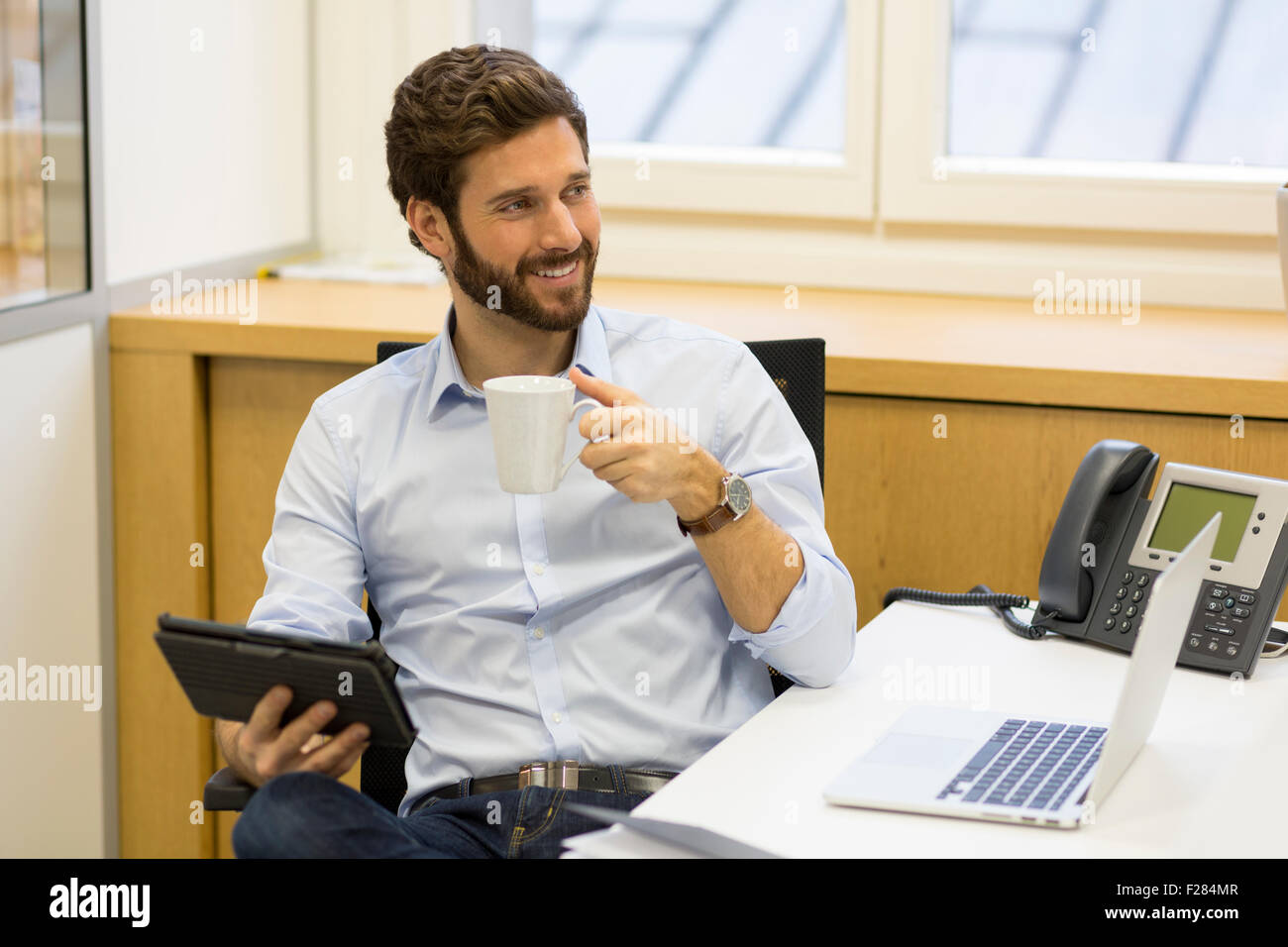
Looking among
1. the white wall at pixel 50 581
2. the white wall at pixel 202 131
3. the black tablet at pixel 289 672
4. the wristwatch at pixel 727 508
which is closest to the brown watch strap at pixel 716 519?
the wristwatch at pixel 727 508

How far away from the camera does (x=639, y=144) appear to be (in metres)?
2.62

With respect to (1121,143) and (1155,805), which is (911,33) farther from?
(1155,805)

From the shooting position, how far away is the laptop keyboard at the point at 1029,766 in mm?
1061

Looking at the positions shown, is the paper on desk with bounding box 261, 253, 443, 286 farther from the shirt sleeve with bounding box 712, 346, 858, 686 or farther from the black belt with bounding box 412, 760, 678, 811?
the black belt with bounding box 412, 760, 678, 811

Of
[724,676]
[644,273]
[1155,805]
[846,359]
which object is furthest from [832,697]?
[644,273]

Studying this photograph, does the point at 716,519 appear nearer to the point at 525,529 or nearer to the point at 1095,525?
the point at 525,529

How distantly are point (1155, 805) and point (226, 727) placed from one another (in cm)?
81

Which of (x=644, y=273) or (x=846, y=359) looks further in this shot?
(x=644, y=273)

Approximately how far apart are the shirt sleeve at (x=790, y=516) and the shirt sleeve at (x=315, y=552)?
39cm

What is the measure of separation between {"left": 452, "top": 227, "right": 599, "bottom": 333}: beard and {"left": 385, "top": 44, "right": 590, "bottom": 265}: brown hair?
0.25 ft

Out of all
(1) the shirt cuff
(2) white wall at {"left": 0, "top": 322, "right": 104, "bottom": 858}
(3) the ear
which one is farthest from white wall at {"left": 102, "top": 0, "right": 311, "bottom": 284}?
(1) the shirt cuff

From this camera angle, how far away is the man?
1.42 m

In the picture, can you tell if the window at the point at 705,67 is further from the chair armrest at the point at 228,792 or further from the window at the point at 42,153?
the chair armrest at the point at 228,792

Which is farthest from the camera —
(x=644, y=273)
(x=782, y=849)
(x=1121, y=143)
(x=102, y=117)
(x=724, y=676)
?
(x=644, y=273)
